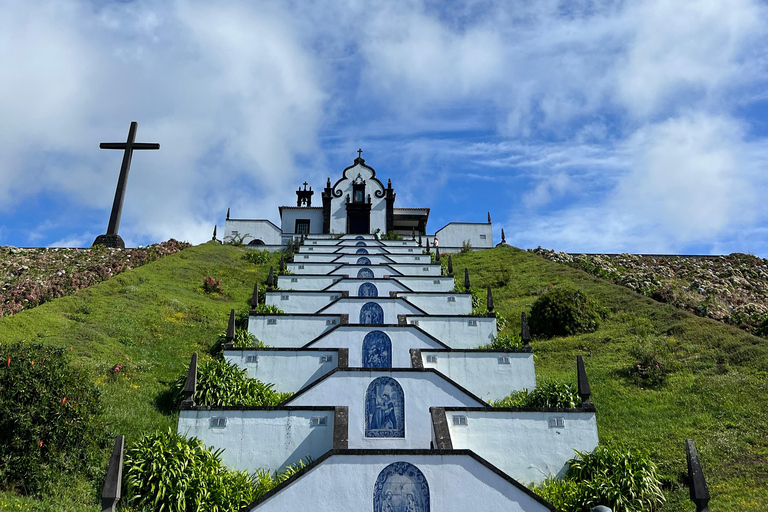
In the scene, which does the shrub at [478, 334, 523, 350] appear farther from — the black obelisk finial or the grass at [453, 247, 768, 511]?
the black obelisk finial

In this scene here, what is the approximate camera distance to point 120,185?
120ft

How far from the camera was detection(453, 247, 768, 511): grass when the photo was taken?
13.0 m

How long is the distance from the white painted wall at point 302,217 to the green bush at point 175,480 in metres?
37.5

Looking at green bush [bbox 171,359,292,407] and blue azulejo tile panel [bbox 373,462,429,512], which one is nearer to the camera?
blue azulejo tile panel [bbox 373,462,429,512]

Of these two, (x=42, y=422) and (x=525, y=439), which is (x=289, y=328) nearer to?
(x=42, y=422)

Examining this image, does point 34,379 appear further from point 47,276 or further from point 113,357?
point 47,276

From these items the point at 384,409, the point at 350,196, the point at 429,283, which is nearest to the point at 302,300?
the point at 429,283

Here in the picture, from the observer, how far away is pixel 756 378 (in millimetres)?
17156

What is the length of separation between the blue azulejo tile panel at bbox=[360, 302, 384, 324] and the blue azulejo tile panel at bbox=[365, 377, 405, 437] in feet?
22.2

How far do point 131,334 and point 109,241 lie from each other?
18000 mm

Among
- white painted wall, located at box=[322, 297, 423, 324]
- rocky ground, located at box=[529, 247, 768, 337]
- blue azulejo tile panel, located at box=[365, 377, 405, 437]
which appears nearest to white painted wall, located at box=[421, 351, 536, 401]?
blue azulejo tile panel, located at box=[365, 377, 405, 437]

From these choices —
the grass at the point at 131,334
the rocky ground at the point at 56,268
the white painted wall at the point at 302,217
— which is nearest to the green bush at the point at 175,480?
the grass at the point at 131,334

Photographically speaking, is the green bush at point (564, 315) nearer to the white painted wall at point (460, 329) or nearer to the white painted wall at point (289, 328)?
the white painted wall at point (460, 329)

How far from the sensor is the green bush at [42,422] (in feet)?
37.2
